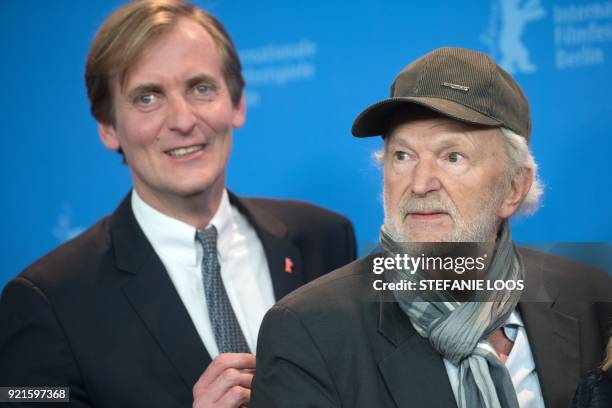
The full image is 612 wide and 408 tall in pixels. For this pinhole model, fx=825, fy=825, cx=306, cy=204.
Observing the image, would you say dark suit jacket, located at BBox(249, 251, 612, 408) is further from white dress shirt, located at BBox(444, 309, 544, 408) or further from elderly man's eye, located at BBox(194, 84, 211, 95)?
elderly man's eye, located at BBox(194, 84, 211, 95)

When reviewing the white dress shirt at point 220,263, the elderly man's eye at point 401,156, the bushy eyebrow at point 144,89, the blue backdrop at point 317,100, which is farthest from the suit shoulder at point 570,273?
Answer: the bushy eyebrow at point 144,89

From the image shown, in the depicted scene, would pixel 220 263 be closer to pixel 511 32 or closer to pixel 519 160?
pixel 519 160

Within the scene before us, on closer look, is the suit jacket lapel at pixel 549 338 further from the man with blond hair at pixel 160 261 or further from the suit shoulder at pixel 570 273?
the man with blond hair at pixel 160 261

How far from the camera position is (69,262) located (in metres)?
2.29

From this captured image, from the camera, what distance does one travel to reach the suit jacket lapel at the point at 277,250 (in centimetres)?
250

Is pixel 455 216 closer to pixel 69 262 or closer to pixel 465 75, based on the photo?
pixel 465 75

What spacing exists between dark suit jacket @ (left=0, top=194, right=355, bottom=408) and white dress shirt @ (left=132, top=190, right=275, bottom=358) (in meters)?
0.05

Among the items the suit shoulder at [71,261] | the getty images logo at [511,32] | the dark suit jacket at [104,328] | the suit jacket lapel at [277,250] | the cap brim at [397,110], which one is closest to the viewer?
the cap brim at [397,110]

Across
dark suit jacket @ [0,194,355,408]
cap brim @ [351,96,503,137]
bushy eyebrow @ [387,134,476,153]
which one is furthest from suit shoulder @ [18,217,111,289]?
bushy eyebrow @ [387,134,476,153]

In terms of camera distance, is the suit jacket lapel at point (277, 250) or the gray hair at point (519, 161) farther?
the suit jacket lapel at point (277, 250)

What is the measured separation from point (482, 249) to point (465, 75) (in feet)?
1.28

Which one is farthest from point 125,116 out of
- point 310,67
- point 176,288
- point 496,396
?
point 496,396

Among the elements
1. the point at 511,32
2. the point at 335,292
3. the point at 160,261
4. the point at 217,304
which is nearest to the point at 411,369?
the point at 335,292

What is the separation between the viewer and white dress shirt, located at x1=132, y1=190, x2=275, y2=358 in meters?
2.31
